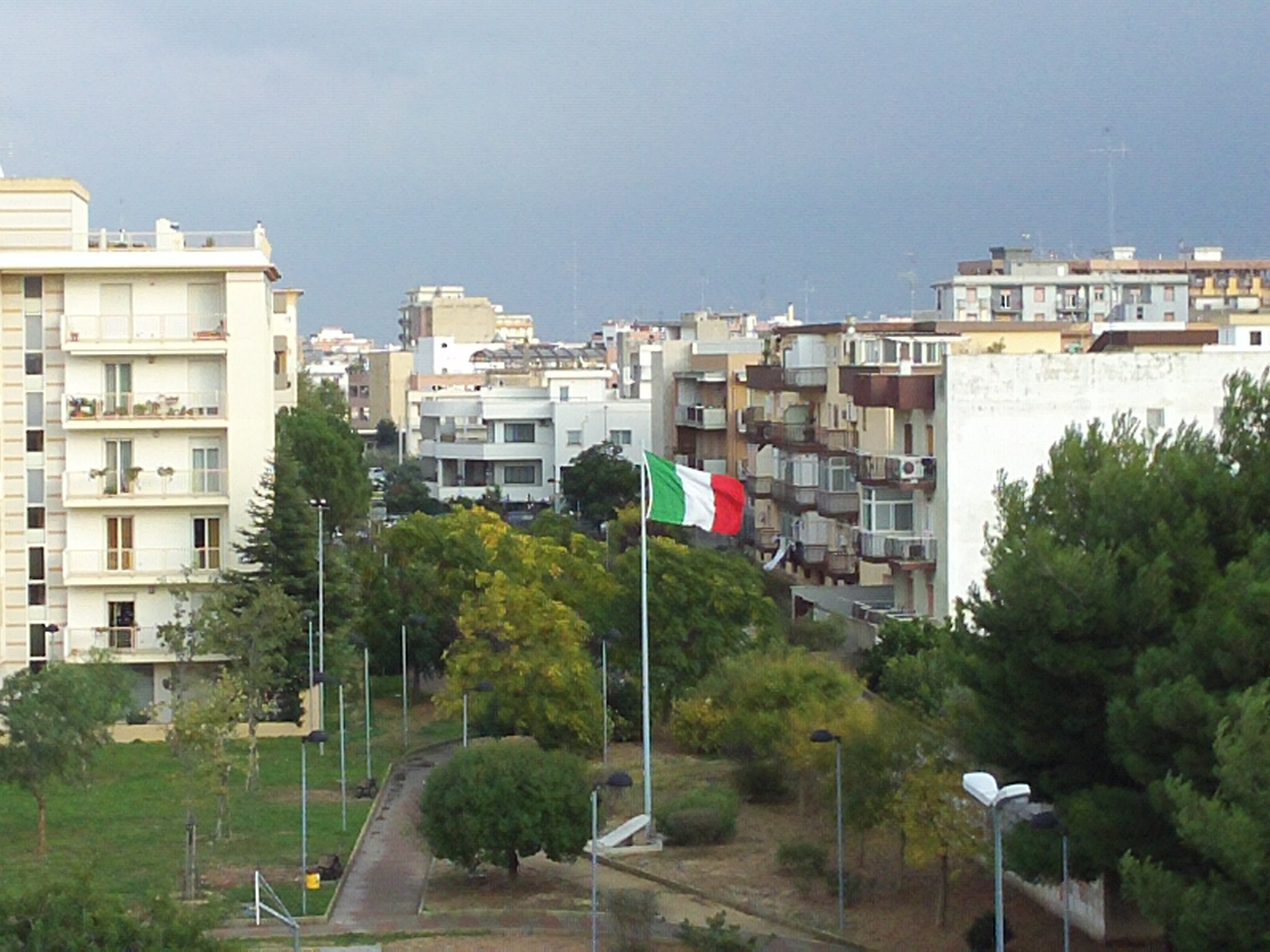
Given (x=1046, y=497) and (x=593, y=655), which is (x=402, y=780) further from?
(x=1046, y=497)

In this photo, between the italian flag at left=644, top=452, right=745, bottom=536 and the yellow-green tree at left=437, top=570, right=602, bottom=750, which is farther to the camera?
the yellow-green tree at left=437, top=570, right=602, bottom=750

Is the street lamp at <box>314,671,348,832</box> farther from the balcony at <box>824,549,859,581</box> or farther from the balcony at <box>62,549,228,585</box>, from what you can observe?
the balcony at <box>824,549,859,581</box>

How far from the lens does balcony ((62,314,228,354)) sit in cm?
4956

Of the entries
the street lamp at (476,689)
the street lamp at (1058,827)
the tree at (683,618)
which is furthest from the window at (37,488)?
the street lamp at (1058,827)

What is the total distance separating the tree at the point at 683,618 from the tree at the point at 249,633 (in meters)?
7.48

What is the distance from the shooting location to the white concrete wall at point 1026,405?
4725 cm

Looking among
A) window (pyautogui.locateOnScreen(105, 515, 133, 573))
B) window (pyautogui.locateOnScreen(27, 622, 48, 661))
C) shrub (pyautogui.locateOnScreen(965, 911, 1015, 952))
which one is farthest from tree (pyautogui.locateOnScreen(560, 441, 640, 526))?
shrub (pyautogui.locateOnScreen(965, 911, 1015, 952))

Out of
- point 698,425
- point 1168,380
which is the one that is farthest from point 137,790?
point 698,425

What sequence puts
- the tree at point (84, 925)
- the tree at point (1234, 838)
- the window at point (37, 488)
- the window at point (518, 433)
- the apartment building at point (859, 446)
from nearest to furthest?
1. the tree at point (84, 925)
2. the tree at point (1234, 838)
3. the window at point (37, 488)
4. the apartment building at point (859, 446)
5. the window at point (518, 433)

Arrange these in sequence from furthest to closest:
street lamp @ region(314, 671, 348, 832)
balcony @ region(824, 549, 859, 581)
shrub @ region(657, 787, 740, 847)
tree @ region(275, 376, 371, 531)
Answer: tree @ region(275, 376, 371, 531) → balcony @ region(824, 549, 859, 581) → street lamp @ region(314, 671, 348, 832) → shrub @ region(657, 787, 740, 847)

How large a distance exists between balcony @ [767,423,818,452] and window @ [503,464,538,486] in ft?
123

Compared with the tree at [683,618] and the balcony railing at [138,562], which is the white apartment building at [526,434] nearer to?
Result: the balcony railing at [138,562]

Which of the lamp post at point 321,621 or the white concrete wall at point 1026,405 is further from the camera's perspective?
the lamp post at point 321,621

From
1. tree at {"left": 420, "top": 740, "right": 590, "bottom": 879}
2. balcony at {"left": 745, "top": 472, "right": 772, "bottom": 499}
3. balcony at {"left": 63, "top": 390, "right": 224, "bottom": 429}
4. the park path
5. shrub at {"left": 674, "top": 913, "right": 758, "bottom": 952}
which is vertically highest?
balcony at {"left": 63, "top": 390, "right": 224, "bottom": 429}
